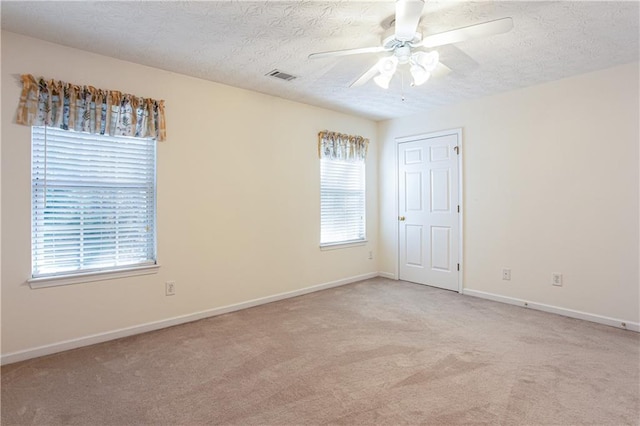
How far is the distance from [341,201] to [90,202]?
299 cm

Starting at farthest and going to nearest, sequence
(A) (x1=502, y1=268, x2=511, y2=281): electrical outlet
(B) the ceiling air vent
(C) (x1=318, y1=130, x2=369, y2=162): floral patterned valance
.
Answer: (C) (x1=318, y1=130, x2=369, y2=162): floral patterned valance
(A) (x1=502, y1=268, x2=511, y2=281): electrical outlet
(B) the ceiling air vent

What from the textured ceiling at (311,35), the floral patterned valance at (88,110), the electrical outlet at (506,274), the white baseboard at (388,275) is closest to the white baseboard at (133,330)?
the white baseboard at (388,275)

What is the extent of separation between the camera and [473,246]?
425 cm

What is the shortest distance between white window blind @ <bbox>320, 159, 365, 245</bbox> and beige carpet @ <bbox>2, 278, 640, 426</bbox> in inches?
59.6

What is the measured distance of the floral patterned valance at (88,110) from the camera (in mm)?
2562

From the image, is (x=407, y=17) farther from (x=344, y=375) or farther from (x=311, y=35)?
(x=344, y=375)

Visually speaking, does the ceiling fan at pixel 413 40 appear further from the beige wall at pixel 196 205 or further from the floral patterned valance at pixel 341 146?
the floral patterned valance at pixel 341 146

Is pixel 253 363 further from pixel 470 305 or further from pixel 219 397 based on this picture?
pixel 470 305

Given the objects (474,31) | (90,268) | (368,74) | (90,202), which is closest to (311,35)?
(368,74)

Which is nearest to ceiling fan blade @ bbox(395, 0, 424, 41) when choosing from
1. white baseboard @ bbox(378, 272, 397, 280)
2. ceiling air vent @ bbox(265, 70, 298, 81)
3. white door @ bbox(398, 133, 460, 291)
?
ceiling air vent @ bbox(265, 70, 298, 81)

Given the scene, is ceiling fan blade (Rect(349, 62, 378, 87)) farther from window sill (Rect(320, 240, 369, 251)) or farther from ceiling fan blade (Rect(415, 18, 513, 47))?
window sill (Rect(320, 240, 369, 251))

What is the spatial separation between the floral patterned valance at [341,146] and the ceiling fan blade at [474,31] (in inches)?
95.7

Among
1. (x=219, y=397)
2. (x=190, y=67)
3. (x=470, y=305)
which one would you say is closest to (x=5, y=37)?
(x=190, y=67)

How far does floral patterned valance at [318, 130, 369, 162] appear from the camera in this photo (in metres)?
4.55
